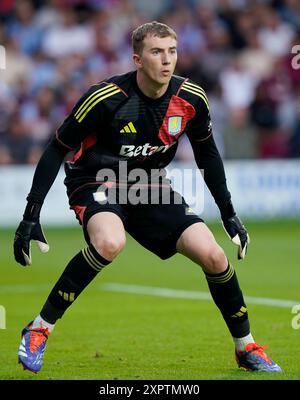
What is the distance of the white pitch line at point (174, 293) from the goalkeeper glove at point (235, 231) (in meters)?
2.60

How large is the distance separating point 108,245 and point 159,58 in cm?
129

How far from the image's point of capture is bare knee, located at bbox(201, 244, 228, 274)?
640 centimetres

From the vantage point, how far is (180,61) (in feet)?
61.4

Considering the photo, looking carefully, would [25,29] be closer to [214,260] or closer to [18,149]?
[18,149]

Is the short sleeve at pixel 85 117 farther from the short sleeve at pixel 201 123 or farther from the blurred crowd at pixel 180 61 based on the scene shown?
the blurred crowd at pixel 180 61

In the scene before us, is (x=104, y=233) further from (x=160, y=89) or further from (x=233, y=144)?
(x=233, y=144)

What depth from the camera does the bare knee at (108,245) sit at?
6.24 m

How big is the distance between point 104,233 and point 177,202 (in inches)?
28.0

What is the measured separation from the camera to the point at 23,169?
54.5ft

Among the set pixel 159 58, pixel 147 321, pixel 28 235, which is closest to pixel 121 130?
pixel 159 58

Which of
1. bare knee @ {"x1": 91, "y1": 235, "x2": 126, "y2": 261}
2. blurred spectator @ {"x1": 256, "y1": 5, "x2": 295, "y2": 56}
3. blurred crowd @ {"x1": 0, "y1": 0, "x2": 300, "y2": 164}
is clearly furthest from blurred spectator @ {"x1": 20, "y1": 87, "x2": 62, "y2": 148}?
bare knee @ {"x1": 91, "y1": 235, "x2": 126, "y2": 261}

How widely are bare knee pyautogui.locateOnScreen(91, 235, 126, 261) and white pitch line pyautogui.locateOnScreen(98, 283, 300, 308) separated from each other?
11.4 feet

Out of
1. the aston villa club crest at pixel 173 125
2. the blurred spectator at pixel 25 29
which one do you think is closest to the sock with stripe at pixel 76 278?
the aston villa club crest at pixel 173 125

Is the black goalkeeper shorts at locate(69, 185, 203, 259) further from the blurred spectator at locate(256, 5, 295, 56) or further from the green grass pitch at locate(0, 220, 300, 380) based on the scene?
the blurred spectator at locate(256, 5, 295, 56)
